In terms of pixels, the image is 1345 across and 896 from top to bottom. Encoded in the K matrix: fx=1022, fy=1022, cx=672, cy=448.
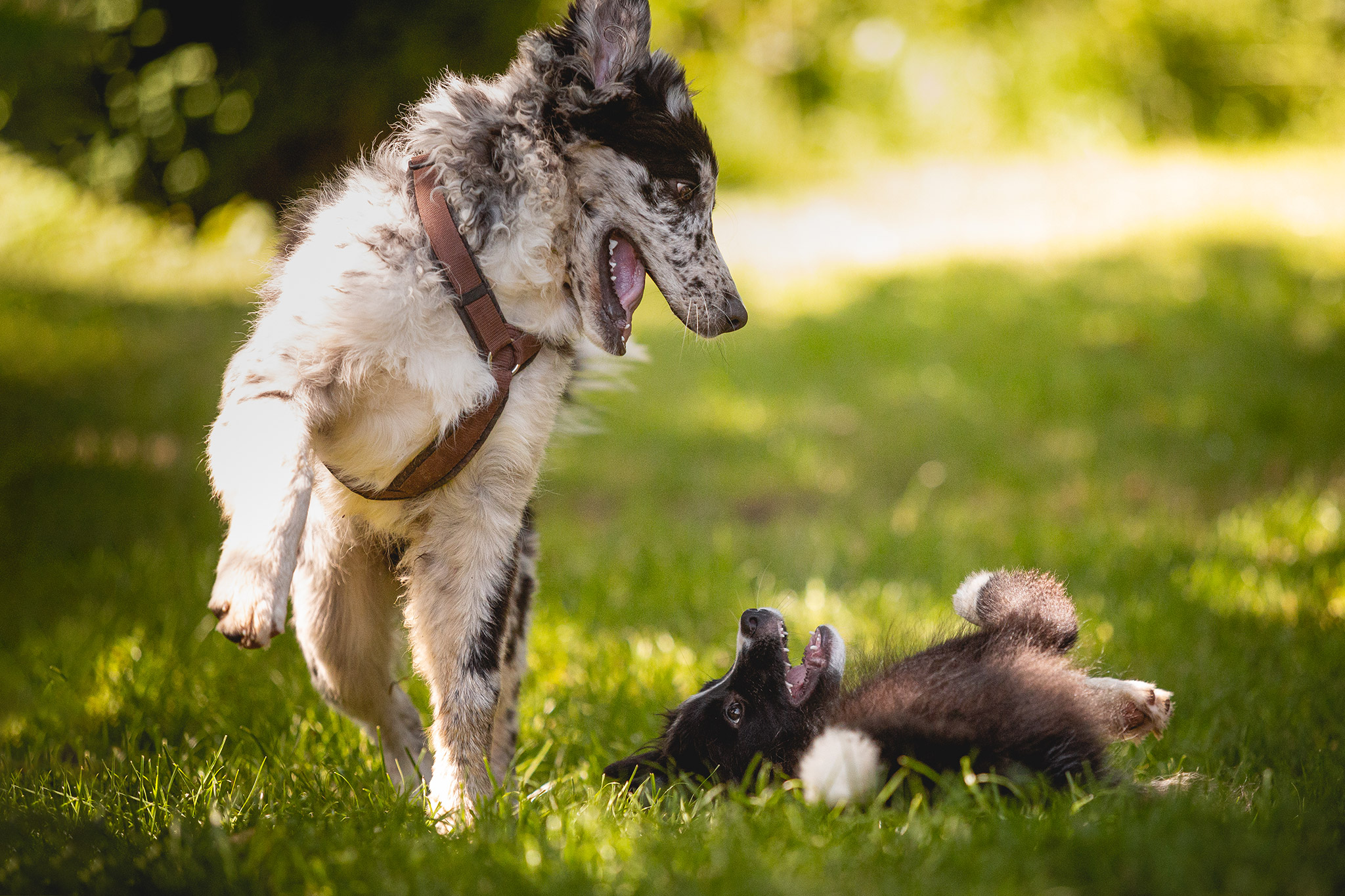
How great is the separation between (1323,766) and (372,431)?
2535mm

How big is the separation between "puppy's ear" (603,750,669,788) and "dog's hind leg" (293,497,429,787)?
56 centimetres

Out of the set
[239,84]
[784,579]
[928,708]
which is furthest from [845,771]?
[239,84]

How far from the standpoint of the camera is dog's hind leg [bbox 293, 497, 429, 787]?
280 centimetres

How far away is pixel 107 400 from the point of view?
637 cm

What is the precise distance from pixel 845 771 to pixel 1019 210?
31.7 feet

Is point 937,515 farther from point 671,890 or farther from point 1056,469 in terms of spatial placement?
point 671,890

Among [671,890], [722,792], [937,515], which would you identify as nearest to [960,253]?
[937,515]

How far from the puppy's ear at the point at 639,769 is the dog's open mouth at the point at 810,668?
381 millimetres

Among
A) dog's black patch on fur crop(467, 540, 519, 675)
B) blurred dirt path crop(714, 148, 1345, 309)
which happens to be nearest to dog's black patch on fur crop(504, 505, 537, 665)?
dog's black patch on fur crop(467, 540, 519, 675)

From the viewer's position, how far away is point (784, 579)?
4.56 metres

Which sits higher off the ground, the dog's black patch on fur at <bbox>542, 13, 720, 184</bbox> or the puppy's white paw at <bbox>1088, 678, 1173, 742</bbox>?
the dog's black patch on fur at <bbox>542, 13, 720, 184</bbox>

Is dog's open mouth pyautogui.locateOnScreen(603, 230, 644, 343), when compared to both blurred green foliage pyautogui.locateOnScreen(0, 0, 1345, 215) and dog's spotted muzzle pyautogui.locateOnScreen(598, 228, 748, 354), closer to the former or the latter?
dog's spotted muzzle pyautogui.locateOnScreen(598, 228, 748, 354)

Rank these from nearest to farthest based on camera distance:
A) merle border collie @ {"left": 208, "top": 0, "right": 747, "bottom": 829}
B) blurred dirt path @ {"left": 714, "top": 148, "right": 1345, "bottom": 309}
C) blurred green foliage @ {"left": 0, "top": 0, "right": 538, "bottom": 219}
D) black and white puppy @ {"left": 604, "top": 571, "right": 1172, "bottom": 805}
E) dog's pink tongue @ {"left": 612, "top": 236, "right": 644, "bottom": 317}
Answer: black and white puppy @ {"left": 604, "top": 571, "right": 1172, "bottom": 805} → merle border collie @ {"left": 208, "top": 0, "right": 747, "bottom": 829} → dog's pink tongue @ {"left": 612, "top": 236, "right": 644, "bottom": 317} → blurred dirt path @ {"left": 714, "top": 148, "right": 1345, "bottom": 309} → blurred green foliage @ {"left": 0, "top": 0, "right": 538, "bottom": 219}

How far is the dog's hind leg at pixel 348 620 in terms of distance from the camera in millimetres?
2797
